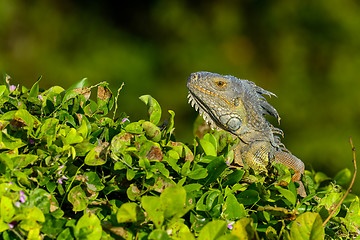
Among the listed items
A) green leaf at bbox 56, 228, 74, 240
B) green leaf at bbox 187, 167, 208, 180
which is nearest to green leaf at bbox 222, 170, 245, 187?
green leaf at bbox 187, 167, 208, 180

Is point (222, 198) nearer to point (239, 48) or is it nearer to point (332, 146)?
point (332, 146)

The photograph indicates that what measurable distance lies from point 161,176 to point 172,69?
4969 mm

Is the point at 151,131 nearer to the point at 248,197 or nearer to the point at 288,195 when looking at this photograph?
the point at 248,197

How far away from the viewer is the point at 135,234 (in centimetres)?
159

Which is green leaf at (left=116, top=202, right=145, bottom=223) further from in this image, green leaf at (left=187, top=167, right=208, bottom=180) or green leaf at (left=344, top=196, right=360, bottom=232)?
green leaf at (left=344, top=196, right=360, bottom=232)

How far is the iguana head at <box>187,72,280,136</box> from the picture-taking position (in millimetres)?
2816

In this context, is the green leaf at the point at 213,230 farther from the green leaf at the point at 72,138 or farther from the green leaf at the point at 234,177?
the green leaf at the point at 72,138

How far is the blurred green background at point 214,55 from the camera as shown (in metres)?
6.06

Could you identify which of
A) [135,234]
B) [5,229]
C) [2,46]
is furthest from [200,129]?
[2,46]

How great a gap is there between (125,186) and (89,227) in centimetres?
25

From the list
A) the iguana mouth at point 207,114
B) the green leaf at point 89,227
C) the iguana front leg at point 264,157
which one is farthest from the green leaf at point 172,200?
the iguana mouth at point 207,114

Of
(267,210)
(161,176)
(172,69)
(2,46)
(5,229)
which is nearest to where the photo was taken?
(5,229)

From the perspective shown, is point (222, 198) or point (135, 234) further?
point (222, 198)

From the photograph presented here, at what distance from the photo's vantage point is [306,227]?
5.47 feet
